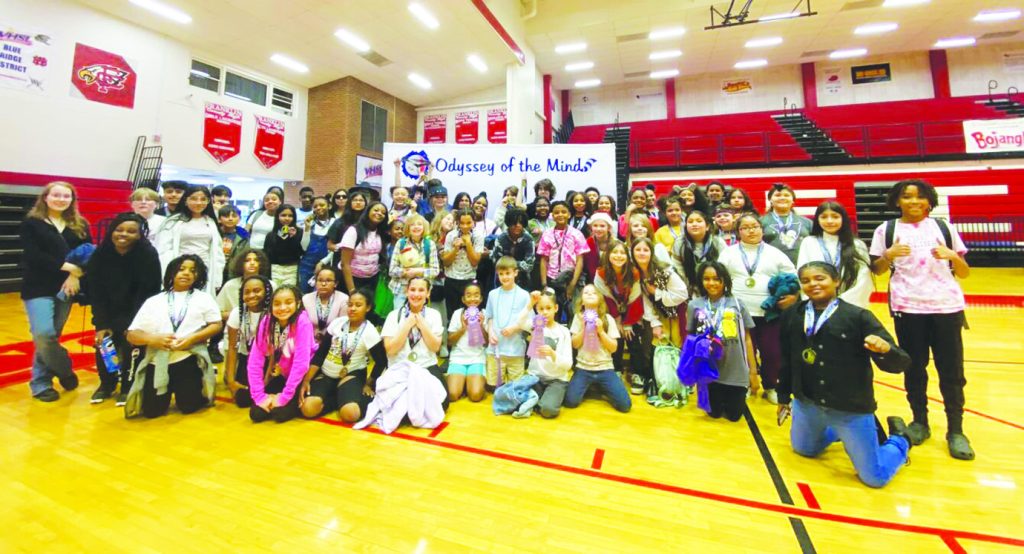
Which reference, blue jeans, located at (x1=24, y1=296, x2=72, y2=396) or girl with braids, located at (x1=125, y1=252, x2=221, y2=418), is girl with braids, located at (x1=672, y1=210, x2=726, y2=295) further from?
blue jeans, located at (x1=24, y1=296, x2=72, y2=396)

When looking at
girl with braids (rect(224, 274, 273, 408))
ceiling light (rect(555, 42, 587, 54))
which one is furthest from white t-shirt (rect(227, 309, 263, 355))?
ceiling light (rect(555, 42, 587, 54))

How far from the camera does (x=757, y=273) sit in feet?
9.70

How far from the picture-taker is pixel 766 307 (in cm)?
288

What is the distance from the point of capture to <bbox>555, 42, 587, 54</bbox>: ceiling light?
1221 cm

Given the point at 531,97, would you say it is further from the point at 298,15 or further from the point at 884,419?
the point at 884,419

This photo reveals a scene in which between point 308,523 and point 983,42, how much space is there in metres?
21.7

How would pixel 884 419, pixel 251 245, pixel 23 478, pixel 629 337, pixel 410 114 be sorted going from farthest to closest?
pixel 410 114
pixel 251 245
pixel 629 337
pixel 884 419
pixel 23 478

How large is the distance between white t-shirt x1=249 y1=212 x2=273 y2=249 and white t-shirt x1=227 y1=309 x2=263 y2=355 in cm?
140

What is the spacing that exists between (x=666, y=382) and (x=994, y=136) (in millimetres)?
14895

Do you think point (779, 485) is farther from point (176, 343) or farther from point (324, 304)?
point (176, 343)

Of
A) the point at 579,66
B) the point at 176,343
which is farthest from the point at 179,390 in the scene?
the point at 579,66

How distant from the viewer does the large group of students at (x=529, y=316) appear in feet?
7.33

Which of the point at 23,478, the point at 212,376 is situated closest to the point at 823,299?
the point at 212,376

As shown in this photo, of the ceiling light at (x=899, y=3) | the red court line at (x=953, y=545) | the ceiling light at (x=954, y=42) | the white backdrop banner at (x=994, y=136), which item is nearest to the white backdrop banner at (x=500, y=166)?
the red court line at (x=953, y=545)
